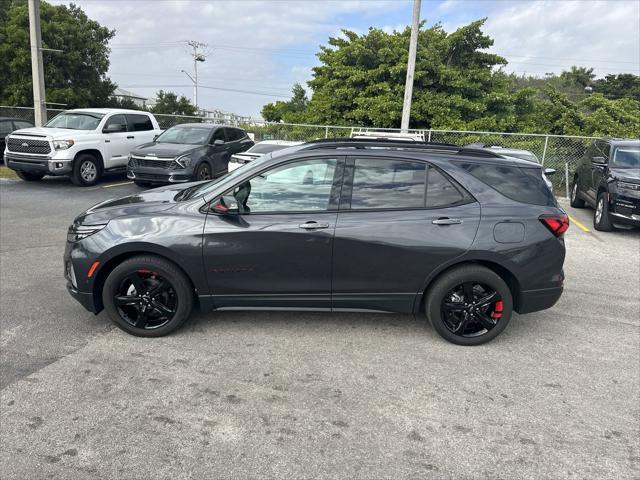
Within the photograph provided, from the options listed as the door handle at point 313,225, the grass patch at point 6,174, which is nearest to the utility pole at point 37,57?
the grass patch at point 6,174

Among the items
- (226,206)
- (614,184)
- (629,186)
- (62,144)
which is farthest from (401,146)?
(62,144)

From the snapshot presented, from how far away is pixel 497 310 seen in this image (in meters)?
4.20

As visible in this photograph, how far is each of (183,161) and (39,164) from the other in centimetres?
344

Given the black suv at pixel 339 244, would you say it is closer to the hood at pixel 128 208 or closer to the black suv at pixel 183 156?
the hood at pixel 128 208

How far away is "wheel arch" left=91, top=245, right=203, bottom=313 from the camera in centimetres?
404

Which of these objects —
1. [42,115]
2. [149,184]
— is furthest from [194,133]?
[42,115]

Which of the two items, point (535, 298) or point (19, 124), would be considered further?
point (19, 124)

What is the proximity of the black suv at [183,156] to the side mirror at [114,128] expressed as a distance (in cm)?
117

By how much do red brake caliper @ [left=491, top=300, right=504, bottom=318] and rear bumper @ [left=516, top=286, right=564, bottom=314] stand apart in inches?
7.4

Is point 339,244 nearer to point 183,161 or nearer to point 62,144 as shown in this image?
point 183,161

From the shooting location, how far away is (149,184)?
1212 cm

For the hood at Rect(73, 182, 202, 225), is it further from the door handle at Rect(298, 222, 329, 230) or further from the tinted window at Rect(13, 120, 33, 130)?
the tinted window at Rect(13, 120, 33, 130)

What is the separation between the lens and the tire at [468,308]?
411cm

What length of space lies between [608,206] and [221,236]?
7.89m
